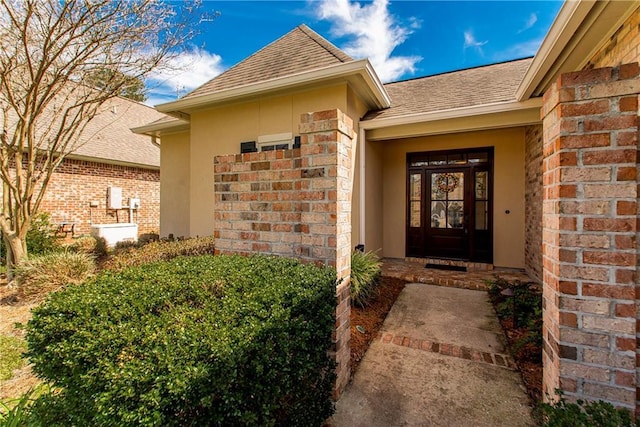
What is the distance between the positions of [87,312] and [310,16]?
728 centimetres

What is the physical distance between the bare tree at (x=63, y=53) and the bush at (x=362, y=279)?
5436 mm

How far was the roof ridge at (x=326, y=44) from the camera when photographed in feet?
16.6

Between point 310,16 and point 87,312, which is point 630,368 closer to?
point 87,312

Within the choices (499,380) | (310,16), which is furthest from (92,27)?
(499,380)

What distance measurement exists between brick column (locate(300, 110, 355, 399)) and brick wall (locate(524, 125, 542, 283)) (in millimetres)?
4073

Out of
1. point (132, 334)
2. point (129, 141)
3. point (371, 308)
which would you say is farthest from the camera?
point (129, 141)

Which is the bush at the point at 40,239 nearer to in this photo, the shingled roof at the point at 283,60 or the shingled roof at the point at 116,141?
the shingled roof at the point at 116,141

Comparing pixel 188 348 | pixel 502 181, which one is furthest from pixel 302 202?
pixel 502 181

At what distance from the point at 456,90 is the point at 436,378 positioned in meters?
5.52

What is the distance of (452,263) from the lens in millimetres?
6055

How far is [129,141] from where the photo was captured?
11.6 meters

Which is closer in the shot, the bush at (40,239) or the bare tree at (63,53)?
the bare tree at (63,53)

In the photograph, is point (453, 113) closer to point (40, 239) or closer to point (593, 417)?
point (593, 417)

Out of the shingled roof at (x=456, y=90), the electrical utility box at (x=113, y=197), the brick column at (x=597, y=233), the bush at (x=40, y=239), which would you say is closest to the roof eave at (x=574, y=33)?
the shingled roof at (x=456, y=90)
